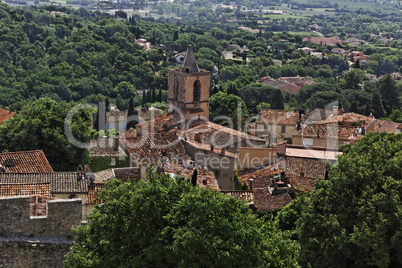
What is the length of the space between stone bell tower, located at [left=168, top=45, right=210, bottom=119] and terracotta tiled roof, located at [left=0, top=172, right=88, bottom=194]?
987 inches

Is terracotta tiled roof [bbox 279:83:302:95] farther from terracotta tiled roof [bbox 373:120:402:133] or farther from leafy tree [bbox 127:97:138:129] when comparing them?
terracotta tiled roof [bbox 373:120:402:133]

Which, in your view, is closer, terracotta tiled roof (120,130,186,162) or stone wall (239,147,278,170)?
stone wall (239,147,278,170)

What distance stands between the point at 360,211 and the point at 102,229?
11495 mm

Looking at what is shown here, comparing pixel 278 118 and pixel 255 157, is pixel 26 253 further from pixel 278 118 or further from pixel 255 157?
pixel 278 118

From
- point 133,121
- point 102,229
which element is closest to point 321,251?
point 102,229

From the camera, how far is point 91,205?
68.8ft

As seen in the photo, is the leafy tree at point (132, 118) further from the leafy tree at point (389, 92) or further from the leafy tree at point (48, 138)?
the leafy tree at point (389, 92)

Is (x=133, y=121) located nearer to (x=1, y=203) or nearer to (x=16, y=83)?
(x=16, y=83)

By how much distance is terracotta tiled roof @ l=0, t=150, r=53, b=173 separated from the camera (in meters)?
25.8

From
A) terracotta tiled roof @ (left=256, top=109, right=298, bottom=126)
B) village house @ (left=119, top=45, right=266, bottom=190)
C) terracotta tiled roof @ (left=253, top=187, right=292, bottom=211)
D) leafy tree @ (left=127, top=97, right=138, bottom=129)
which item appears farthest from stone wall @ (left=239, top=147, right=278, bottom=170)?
leafy tree @ (left=127, top=97, right=138, bottom=129)

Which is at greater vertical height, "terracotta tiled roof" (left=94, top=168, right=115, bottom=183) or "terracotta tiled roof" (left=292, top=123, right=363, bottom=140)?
"terracotta tiled roof" (left=94, top=168, right=115, bottom=183)

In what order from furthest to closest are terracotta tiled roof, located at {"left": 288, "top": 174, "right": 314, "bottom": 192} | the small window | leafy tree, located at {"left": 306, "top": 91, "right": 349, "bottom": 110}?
1. leafy tree, located at {"left": 306, "top": 91, "right": 349, "bottom": 110}
2. the small window
3. terracotta tiled roof, located at {"left": 288, "top": 174, "right": 314, "bottom": 192}

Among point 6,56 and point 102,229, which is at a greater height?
point 102,229

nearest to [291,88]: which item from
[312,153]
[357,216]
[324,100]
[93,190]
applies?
[324,100]
